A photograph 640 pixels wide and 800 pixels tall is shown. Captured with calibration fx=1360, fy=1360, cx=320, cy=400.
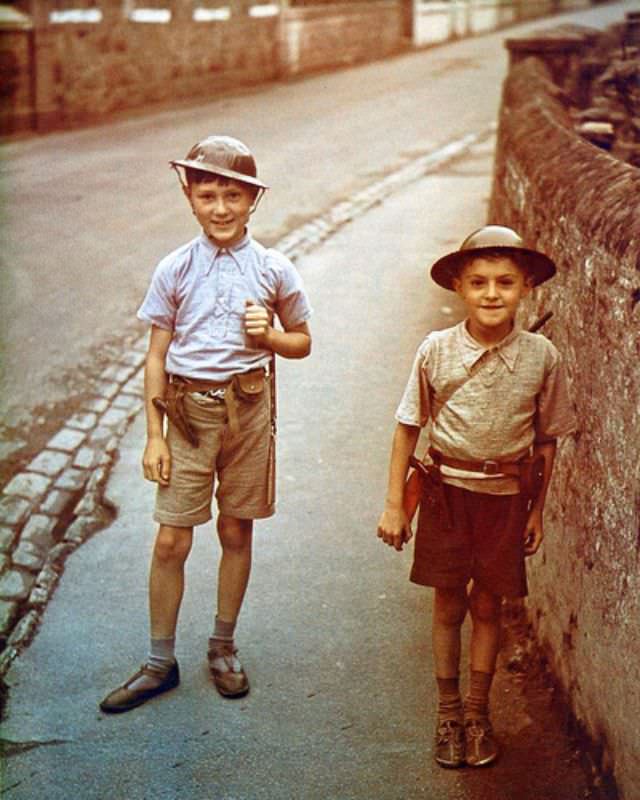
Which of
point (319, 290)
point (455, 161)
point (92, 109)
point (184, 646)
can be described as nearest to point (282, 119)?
point (92, 109)

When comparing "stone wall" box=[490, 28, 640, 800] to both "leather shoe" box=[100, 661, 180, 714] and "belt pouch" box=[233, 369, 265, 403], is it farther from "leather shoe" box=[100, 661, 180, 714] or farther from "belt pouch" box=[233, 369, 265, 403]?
"leather shoe" box=[100, 661, 180, 714]

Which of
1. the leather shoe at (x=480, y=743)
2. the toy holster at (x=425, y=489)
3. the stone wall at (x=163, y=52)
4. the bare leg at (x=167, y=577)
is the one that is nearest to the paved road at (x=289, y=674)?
the leather shoe at (x=480, y=743)

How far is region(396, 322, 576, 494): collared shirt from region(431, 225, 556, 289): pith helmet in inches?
7.2

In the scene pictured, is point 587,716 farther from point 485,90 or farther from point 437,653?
point 485,90

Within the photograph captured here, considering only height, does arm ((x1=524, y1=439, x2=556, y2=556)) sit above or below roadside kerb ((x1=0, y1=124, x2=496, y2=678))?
above

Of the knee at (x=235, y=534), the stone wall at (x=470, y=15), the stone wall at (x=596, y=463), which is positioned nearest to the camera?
the stone wall at (x=596, y=463)

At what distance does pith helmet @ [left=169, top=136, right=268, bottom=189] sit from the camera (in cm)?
398

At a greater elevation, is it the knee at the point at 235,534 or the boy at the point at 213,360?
the boy at the point at 213,360

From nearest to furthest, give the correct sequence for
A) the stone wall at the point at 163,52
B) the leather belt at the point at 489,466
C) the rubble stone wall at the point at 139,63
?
the leather belt at the point at 489,466 < the stone wall at the point at 163,52 < the rubble stone wall at the point at 139,63

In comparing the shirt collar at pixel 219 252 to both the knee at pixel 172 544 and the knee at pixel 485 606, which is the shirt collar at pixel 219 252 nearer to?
the knee at pixel 172 544

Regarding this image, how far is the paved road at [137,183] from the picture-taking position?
8.84 metres

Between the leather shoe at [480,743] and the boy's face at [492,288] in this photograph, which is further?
the leather shoe at [480,743]

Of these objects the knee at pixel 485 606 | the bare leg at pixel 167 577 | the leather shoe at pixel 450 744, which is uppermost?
Result: the knee at pixel 485 606

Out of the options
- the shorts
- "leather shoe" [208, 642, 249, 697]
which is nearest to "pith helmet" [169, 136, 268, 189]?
the shorts
